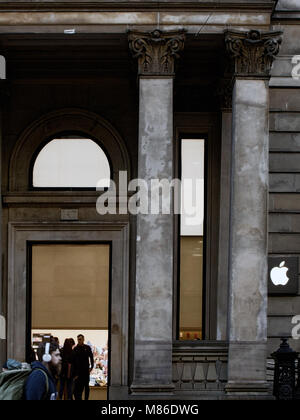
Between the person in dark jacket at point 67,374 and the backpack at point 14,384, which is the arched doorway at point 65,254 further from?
the backpack at point 14,384

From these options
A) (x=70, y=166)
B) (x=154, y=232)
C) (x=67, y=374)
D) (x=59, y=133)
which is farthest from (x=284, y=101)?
(x=67, y=374)

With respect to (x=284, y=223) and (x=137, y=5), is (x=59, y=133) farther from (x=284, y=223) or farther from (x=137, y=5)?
(x=284, y=223)

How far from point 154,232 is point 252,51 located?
4577 millimetres

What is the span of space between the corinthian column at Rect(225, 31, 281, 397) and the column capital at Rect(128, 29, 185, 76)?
1171 mm

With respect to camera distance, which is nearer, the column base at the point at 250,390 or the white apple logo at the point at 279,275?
the column base at the point at 250,390

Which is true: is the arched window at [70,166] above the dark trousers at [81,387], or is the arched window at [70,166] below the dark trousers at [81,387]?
above

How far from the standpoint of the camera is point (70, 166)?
23.1 metres

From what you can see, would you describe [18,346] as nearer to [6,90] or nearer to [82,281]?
[82,281]

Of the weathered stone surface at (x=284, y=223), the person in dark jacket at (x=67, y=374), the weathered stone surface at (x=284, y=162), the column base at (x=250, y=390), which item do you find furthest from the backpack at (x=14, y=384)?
the weathered stone surface at (x=284, y=162)

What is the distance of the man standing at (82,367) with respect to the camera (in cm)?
2191

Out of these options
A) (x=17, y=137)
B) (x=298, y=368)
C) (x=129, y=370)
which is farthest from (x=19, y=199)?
(x=298, y=368)

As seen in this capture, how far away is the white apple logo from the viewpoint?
69.7 feet

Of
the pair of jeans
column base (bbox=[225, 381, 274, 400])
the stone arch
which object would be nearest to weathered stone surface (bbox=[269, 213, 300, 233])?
the stone arch

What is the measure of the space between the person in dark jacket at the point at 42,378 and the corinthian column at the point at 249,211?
25.3 ft
